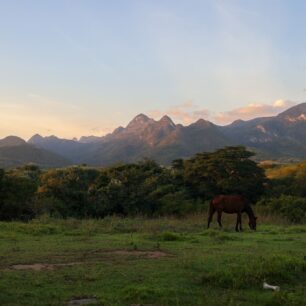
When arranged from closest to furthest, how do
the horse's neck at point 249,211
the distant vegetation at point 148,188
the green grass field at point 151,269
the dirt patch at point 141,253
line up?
the green grass field at point 151,269
the dirt patch at point 141,253
the horse's neck at point 249,211
the distant vegetation at point 148,188

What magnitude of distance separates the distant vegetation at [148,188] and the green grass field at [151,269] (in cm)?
1326

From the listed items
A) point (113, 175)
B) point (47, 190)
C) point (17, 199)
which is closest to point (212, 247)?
point (17, 199)

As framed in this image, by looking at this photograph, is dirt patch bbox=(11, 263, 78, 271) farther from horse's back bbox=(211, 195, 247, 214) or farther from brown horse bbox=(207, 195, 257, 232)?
horse's back bbox=(211, 195, 247, 214)

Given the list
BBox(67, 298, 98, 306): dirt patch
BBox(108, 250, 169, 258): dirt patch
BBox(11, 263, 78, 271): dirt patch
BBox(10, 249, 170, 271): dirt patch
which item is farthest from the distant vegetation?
BBox(67, 298, 98, 306): dirt patch

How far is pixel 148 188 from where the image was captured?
3972 centimetres

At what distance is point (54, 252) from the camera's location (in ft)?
42.5

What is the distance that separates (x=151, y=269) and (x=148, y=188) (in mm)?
29341

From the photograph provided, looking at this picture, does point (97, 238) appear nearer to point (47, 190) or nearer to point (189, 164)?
point (47, 190)

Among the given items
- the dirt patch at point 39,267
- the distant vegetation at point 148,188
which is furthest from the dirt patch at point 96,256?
the distant vegetation at point 148,188

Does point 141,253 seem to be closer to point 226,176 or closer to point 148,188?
point 148,188

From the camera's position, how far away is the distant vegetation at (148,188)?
30.5 m

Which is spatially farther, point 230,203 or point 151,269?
point 230,203

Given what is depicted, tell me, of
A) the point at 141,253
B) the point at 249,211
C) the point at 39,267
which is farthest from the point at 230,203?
the point at 39,267

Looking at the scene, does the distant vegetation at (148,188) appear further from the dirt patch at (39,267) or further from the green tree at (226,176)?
the dirt patch at (39,267)
